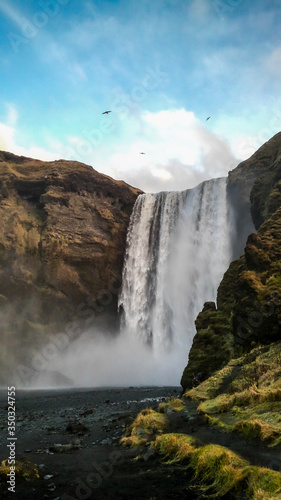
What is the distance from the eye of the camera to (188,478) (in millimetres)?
8531

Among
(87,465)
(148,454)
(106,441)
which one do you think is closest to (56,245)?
(106,441)

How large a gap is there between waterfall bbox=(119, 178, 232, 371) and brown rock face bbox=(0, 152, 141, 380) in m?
4.83

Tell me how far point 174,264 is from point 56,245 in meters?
21.0

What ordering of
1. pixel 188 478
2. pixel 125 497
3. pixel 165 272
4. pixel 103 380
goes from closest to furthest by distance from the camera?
pixel 125 497
pixel 188 478
pixel 103 380
pixel 165 272

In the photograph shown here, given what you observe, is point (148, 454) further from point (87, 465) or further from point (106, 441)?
point (106, 441)

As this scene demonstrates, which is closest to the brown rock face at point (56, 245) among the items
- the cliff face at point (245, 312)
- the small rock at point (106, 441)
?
the cliff face at point (245, 312)

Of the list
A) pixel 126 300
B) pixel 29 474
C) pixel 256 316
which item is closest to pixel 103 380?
pixel 126 300

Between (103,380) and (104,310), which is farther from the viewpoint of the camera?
(104,310)

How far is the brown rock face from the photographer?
57.7 metres

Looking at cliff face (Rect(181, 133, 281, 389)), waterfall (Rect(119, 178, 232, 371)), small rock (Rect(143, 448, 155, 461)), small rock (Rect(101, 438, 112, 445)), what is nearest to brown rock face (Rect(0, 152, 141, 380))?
waterfall (Rect(119, 178, 232, 371))

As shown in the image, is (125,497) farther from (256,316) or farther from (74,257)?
(74,257)

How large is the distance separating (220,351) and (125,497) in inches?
633

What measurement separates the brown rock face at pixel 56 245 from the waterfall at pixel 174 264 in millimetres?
4833

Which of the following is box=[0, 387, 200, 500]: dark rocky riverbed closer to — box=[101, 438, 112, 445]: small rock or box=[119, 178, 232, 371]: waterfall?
box=[101, 438, 112, 445]: small rock
